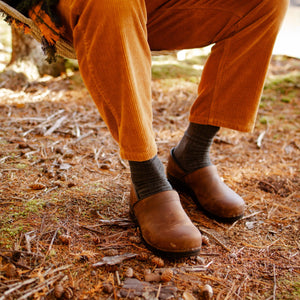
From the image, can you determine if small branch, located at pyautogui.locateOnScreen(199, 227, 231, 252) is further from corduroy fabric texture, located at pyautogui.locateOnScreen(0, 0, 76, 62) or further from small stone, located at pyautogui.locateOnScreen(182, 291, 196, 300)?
corduroy fabric texture, located at pyautogui.locateOnScreen(0, 0, 76, 62)

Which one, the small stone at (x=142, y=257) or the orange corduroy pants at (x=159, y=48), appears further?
the small stone at (x=142, y=257)

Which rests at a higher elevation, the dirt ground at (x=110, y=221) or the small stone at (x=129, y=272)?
the small stone at (x=129, y=272)

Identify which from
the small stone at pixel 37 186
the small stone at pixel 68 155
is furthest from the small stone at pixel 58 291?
the small stone at pixel 68 155

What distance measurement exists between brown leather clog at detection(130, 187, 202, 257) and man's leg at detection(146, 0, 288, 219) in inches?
9.7

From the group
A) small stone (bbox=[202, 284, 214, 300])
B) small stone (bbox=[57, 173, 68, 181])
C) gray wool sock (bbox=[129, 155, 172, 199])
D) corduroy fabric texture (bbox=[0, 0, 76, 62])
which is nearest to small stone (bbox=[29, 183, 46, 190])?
small stone (bbox=[57, 173, 68, 181])

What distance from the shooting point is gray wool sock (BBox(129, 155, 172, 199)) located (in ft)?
3.15

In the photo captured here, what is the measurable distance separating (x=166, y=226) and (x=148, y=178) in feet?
0.57

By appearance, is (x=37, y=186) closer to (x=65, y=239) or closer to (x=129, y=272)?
(x=65, y=239)

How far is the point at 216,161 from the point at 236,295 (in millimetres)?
958

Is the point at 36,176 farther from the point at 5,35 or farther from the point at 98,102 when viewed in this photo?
the point at 5,35

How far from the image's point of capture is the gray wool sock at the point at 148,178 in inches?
37.8

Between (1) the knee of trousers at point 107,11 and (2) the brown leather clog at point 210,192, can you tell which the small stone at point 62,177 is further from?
(1) the knee of trousers at point 107,11

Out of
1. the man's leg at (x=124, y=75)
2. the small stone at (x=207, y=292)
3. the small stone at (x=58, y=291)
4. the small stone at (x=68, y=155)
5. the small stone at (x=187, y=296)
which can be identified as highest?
the man's leg at (x=124, y=75)

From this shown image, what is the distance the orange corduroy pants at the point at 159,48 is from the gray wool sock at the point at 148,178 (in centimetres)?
12
